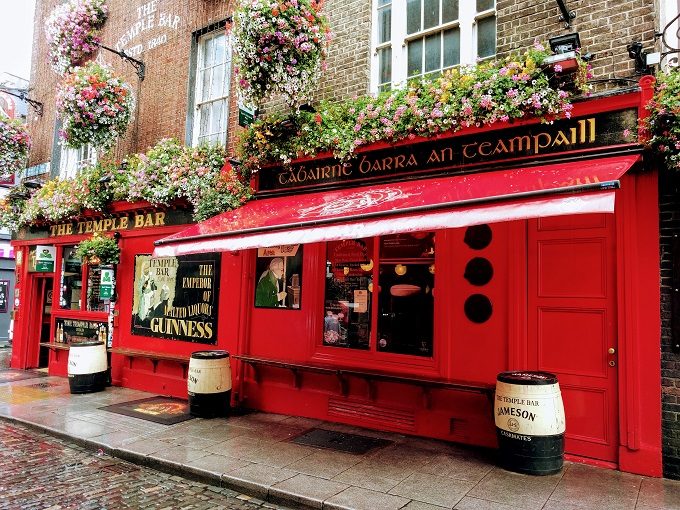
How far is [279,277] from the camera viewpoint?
7980 mm

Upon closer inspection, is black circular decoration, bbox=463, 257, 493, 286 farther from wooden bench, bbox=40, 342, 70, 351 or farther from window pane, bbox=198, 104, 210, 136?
wooden bench, bbox=40, 342, 70, 351

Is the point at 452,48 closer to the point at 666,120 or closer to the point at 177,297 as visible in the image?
the point at 666,120

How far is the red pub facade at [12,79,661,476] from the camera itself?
16.6ft

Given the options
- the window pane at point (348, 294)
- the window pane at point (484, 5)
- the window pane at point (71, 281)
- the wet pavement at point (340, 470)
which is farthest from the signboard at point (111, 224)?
the window pane at point (484, 5)

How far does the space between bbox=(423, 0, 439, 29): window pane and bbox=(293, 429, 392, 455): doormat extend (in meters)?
5.79

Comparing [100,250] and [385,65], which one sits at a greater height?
[385,65]

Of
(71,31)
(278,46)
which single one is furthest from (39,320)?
(278,46)

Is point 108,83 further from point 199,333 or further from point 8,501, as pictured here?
point 8,501

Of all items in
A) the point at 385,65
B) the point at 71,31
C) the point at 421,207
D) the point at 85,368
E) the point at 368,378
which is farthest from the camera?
the point at 71,31

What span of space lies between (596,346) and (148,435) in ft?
18.3

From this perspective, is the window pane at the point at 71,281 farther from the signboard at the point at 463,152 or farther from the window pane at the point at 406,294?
the window pane at the point at 406,294

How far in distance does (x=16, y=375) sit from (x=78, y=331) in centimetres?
202

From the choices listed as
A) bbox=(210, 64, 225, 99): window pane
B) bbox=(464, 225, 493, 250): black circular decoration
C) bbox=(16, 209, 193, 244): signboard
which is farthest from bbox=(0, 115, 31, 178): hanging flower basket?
bbox=(464, 225, 493, 250): black circular decoration

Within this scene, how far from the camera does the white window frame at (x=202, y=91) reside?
9.57 m
